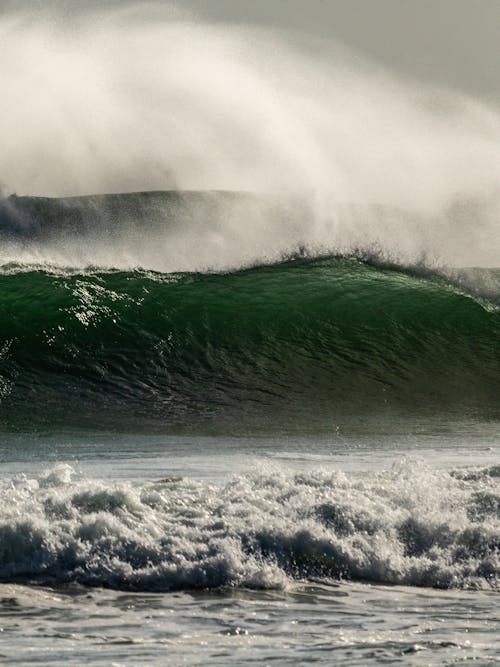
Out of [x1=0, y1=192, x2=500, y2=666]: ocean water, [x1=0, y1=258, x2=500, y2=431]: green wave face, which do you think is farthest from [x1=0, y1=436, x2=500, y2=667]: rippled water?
[x1=0, y1=258, x2=500, y2=431]: green wave face

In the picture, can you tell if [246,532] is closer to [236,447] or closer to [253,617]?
[253,617]

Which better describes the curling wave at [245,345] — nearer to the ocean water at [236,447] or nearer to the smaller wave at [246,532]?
the ocean water at [236,447]

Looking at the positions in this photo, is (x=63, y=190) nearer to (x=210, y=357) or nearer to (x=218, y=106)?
(x=218, y=106)

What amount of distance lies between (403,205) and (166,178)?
15.3 ft

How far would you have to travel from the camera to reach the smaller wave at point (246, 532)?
6977 millimetres

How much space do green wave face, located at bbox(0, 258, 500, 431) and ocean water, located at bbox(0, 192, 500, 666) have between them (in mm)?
39

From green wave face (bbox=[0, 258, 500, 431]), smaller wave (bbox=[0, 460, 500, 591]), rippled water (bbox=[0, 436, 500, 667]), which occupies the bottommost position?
rippled water (bbox=[0, 436, 500, 667])

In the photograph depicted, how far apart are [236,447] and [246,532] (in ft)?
11.1

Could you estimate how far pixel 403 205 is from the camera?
779 inches

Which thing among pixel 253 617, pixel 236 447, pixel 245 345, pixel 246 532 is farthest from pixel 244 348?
pixel 253 617

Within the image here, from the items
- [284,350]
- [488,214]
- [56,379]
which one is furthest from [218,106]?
[56,379]

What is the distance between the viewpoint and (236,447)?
10773 mm

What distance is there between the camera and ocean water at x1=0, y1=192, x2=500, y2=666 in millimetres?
6152

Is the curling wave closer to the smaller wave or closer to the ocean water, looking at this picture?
the ocean water
